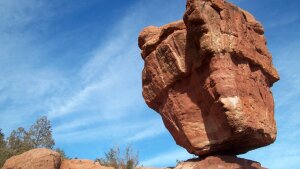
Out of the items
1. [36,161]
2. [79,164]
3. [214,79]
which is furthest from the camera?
[79,164]

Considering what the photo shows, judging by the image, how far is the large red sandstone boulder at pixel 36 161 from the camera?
19.5 meters

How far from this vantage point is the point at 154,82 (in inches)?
524

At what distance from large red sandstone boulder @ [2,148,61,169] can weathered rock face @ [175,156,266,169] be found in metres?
11.0

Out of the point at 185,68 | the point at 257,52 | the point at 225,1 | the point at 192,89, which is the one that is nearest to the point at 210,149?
the point at 192,89

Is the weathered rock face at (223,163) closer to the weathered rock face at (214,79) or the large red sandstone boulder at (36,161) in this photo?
the weathered rock face at (214,79)

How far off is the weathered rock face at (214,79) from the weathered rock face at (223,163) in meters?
0.38

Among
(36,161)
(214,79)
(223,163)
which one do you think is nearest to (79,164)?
(36,161)

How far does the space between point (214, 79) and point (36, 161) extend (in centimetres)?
1325

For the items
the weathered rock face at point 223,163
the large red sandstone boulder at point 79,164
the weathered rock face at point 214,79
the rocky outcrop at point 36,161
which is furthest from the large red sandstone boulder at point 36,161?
the weathered rock face at point 223,163

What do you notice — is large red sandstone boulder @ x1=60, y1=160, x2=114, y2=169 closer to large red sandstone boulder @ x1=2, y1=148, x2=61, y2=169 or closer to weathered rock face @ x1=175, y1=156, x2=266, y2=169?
large red sandstone boulder @ x1=2, y1=148, x2=61, y2=169

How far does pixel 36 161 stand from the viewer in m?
19.6

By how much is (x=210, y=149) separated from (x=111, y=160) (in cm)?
1590

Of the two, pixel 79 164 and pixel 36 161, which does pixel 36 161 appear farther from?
pixel 79 164

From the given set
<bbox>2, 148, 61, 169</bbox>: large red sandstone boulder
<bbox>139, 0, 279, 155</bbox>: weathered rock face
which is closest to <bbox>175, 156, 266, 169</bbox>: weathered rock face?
<bbox>139, 0, 279, 155</bbox>: weathered rock face
